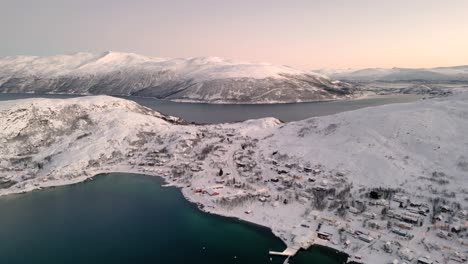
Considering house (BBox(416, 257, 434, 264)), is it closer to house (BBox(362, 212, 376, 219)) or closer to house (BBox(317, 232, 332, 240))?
house (BBox(362, 212, 376, 219))

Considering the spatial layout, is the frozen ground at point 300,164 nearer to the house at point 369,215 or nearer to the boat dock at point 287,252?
the house at point 369,215

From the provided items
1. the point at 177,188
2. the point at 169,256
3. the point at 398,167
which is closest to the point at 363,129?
the point at 398,167

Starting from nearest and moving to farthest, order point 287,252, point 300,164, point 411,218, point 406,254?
point 406,254, point 287,252, point 411,218, point 300,164

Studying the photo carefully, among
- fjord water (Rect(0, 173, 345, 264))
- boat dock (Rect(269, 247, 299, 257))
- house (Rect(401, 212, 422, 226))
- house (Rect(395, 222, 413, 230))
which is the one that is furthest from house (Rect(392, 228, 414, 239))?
boat dock (Rect(269, 247, 299, 257))

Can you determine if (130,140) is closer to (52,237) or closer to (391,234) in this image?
(52,237)

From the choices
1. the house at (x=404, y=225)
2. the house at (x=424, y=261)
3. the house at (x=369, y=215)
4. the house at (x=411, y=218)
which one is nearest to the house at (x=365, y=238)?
the house at (x=369, y=215)

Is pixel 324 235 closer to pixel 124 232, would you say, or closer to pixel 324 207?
pixel 324 207

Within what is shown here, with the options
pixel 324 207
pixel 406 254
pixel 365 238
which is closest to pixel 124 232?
pixel 324 207
